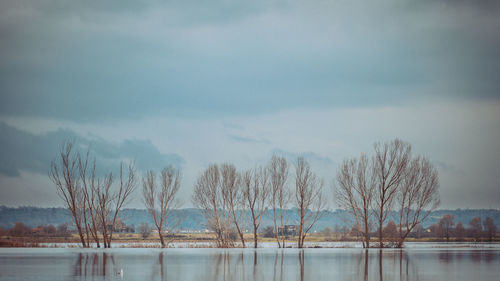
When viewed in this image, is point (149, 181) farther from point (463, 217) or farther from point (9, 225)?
point (463, 217)

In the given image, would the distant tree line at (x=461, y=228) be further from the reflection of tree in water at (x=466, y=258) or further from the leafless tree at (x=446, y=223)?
the reflection of tree in water at (x=466, y=258)

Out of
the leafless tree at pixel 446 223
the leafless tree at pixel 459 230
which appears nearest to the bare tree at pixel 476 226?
the leafless tree at pixel 459 230

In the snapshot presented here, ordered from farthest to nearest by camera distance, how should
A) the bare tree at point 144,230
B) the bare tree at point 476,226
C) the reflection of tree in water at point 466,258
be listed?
the bare tree at point 476,226, the bare tree at point 144,230, the reflection of tree in water at point 466,258

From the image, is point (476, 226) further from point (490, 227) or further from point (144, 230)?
point (144, 230)

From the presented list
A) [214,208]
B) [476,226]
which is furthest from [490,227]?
[214,208]

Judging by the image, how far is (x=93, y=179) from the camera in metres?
38.5

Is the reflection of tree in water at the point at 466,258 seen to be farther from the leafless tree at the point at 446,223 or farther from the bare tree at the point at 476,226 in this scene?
the bare tree at the point at 476,226

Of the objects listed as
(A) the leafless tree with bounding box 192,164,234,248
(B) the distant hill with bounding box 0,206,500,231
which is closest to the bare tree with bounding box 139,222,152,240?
(B) the distant hill with bounding box 0,206,500,231

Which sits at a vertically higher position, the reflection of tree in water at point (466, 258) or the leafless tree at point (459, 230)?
the reflection of tree in water at point (466, 258)

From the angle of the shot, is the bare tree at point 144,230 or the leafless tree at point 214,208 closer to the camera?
the leafless tree at point 214,208

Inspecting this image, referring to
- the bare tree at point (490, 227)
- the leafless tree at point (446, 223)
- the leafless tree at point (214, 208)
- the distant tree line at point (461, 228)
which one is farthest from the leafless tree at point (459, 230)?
the leafless tree at point (214, 208)

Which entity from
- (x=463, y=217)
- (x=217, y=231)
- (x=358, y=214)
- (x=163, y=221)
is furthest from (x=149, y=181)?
(x=463, y=217)

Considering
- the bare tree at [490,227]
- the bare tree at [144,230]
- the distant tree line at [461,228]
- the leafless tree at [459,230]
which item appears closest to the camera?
the bare tree at [144,230]

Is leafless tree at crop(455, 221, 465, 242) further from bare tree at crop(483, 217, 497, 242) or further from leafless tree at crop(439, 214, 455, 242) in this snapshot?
bare tree at crop(483, 217, 497, 242)
